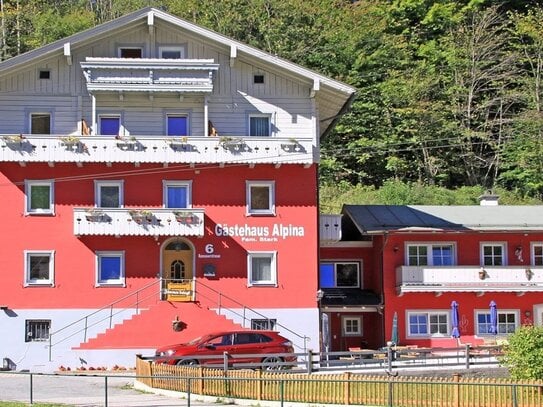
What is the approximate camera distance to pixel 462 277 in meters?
41.9

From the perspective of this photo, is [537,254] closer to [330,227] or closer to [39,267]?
[330,227]

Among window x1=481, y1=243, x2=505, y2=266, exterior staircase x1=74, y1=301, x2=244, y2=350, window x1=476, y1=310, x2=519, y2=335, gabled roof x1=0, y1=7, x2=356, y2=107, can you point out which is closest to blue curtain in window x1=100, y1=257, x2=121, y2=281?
exterior staircase x1=74, y1=301, x2=244, y2=350

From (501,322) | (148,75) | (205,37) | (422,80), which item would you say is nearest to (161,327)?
(148,75)

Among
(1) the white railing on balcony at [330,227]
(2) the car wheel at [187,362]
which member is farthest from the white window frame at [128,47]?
(2) the car wheel at [187,362]

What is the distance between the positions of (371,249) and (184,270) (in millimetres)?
8947

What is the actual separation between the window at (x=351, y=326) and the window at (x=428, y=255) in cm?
345

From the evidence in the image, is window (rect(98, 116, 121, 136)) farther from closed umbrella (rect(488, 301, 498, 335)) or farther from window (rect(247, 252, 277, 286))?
closed umbrella (rect(488, 301, 498, 335))

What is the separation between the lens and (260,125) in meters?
41.3

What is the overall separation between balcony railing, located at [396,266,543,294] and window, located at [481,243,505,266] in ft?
4.06

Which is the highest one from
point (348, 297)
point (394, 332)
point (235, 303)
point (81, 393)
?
point (348, 297)

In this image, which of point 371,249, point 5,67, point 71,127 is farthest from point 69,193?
Result: point 371,249

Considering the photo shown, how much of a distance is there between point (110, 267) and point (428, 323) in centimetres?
1360

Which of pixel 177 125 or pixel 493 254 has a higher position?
pixel 177 125

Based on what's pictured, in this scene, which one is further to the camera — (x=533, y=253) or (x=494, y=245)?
(x=533, y=253)
